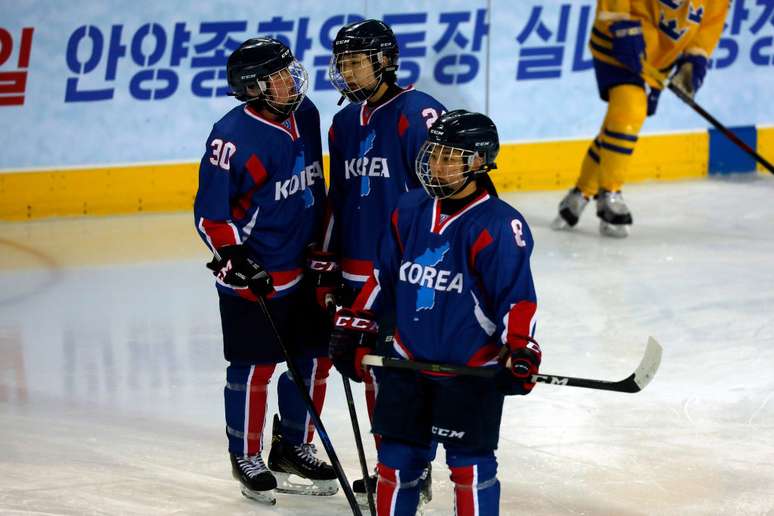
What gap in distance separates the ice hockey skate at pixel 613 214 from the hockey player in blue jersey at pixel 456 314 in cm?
380

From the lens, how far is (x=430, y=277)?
9.06 feet

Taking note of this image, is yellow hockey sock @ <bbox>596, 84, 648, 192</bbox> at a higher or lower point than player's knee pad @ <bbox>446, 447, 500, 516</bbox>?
higher

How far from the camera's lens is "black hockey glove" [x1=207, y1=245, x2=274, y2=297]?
327 cm

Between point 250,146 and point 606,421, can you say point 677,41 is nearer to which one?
point 606,421

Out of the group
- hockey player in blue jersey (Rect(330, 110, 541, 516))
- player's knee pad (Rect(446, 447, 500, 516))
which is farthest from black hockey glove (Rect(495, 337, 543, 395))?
player's knee pad (Rect(446, 447, 500, 516))

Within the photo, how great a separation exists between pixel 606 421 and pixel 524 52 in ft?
12.5

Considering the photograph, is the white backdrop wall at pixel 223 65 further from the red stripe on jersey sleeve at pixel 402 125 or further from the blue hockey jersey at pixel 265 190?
the red stripe on jersey sleeve at pixel 402 125

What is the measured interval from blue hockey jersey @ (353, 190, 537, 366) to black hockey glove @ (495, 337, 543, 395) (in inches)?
1.3

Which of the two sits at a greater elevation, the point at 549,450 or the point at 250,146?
the point at 250,146

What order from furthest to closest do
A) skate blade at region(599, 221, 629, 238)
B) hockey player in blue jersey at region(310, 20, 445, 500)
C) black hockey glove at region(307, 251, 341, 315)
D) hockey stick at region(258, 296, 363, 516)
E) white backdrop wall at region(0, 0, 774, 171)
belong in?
1. white backdrop wall at region(0, 0, 774, 171)
2. skate blade at region(599, 221, 629, 238)
3. black hockey glove at region(307, 251, 341, 315)
4. hockey player in blue jersey at region(310, 20, 445, 500)
5. hockey stick at region(258, 296, 363, 516)

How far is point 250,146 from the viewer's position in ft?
10.9

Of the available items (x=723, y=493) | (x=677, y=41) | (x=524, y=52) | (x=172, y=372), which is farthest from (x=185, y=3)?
(x=723, y=493)

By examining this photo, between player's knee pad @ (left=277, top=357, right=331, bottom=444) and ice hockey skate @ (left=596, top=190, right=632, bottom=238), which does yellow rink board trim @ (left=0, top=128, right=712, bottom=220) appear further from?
player's knee pad @ (left=277, top=357, right=331, bottom=444)

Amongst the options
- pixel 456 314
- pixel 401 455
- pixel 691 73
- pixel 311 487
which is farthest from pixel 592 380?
pixel 691 73
